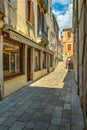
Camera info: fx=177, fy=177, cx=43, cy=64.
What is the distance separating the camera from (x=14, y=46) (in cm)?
941

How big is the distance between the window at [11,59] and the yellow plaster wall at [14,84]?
366 mm

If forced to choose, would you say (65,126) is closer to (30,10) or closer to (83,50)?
(83,50)

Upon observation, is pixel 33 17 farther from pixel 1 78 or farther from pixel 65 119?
pixel 65 119

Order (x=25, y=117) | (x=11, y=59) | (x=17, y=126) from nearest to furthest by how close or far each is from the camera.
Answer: (x=17, y=126) < (x=25, y=117) < (x=11, y=59)

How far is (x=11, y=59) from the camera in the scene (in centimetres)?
905

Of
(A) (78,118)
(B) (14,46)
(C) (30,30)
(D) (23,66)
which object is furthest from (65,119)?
(C) (30,30)

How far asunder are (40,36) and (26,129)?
11.4 m

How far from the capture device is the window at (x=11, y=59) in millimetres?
8164

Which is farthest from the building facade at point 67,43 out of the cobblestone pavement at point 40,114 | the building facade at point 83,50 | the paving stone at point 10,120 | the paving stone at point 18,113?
the paving stone at point 10,120

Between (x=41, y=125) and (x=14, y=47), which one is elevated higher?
(x=14, y=47)

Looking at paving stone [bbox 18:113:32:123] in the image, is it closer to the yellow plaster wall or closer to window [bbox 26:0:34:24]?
the yellow plaster wall

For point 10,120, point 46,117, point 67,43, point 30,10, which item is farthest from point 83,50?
point 67,43

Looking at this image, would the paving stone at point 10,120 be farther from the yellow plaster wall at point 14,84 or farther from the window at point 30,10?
the window at point 30,10

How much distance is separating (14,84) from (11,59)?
1.29 m
